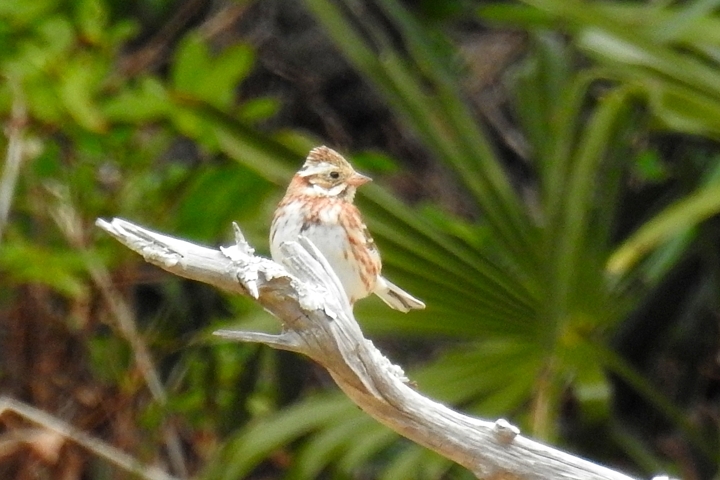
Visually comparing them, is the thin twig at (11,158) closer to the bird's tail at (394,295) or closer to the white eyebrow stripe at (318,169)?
the white eyebrow stripe at (318,169)

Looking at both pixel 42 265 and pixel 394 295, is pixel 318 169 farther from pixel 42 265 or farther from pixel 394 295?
pixel 42 265

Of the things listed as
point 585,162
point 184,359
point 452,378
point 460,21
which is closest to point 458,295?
point 452,378

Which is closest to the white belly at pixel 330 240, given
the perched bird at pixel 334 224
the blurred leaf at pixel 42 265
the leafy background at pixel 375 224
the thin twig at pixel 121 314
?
the perched bird at pixel 334 224

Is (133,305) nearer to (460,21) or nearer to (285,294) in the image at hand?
(460,21)

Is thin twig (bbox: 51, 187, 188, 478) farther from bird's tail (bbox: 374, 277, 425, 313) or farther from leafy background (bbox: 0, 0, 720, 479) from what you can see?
bird's tail (bbox: 374, 277, 425, 313)

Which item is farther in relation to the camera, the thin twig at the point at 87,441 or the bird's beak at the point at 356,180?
the thin twig at the point at 87,441

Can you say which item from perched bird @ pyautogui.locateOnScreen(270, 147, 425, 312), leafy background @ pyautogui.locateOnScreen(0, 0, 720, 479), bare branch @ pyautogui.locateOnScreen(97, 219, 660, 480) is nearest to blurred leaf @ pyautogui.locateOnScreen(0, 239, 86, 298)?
leafy background @ pyautogui.locateOnScreen(0, 0, 720, 479)
